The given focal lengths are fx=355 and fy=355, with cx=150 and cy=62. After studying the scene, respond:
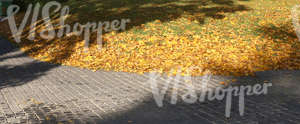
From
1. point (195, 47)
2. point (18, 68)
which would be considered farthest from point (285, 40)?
point (18, 68)

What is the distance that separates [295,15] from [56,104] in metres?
11.2

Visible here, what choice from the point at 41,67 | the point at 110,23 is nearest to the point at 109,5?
the point at 110,23

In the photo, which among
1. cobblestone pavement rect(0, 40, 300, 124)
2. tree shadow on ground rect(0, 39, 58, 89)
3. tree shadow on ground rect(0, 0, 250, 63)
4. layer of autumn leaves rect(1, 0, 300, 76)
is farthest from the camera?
tree shadow on ground rect(0, 0, 250, 63)

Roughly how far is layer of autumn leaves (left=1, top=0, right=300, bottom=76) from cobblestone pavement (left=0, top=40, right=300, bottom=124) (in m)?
0.85

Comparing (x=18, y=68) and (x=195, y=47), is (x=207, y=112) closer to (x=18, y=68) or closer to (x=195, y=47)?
(x=195, y=47)

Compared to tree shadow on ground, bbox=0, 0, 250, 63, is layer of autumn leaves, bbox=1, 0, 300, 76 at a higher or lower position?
lower

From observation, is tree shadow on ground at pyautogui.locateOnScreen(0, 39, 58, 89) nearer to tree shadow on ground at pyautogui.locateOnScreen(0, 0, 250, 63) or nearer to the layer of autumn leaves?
the layer of autumn leaves

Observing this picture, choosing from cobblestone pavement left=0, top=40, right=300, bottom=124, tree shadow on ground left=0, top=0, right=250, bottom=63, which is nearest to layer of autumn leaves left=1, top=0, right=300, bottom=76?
tree shadow on ground left=0, top=0, right=250, bottom=63

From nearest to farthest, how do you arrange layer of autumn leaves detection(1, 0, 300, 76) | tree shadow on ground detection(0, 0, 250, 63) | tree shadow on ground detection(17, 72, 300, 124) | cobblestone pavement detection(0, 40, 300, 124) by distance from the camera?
tree shadow on ground detection(17, 72, 300, 124), cobblestone pavement detection(0, 40, 300, 124), layer of autumn leaves detection(1, 0, 300, 76), tree shadow on ground detection(0, 0, 250, 63)

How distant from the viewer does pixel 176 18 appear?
14797 mm

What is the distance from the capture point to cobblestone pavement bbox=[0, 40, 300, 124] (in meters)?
6.10

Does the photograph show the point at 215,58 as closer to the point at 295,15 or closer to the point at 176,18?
the point at 176,18

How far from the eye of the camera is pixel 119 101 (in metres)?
7.17

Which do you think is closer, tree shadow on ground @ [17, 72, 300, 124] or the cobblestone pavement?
tree shadow on ground @ [17, 72, 300, 124]
